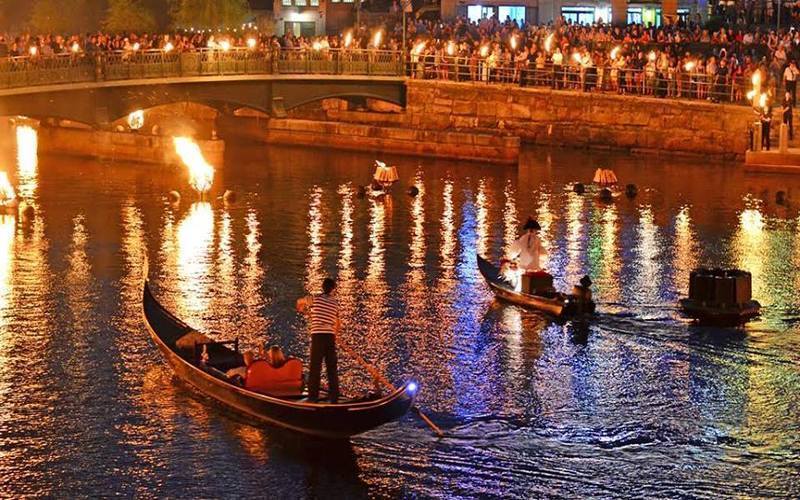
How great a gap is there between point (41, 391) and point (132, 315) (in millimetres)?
5965

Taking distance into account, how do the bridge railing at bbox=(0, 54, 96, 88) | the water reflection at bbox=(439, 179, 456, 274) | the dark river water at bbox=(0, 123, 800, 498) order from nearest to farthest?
the dark river water at bbox=(0, 123, 800, 498) < the water reflection at bbox=(439, 179, 456, 274) < the bridge railing at bbox=(0, 54, 96, 88)

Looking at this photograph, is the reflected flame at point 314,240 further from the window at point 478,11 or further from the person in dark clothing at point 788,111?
the window at point 478,11

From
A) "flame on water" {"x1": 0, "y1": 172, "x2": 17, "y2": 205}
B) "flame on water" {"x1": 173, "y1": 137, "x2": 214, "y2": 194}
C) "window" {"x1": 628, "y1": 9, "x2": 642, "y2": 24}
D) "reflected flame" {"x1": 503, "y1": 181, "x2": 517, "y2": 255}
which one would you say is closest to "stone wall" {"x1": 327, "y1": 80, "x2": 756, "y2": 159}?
"reflected flame" {"x1": 503, "y1": 181, "x2": 517, "y2": 255}

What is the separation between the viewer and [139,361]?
28.4m

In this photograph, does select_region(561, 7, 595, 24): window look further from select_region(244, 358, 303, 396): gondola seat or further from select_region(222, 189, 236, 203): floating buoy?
select_region(244, 358, 303, 396): gondola seat

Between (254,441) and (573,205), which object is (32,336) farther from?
(573,205)

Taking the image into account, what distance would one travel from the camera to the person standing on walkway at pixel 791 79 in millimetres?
57269

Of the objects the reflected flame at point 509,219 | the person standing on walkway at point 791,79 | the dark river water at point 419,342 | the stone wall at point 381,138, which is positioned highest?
the person standing on walkway at point 791,79

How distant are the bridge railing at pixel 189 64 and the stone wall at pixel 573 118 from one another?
2.56 m

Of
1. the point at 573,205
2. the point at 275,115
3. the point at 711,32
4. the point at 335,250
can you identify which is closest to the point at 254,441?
the point at 335,250

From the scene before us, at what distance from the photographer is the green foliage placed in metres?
96.2

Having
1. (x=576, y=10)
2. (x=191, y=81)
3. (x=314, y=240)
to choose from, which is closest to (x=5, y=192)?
(x=314, y=240)

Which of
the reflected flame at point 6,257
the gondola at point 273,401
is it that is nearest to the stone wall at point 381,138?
the reflected flame at point 6,257

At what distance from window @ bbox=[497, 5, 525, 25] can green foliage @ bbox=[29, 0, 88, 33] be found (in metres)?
28.1
